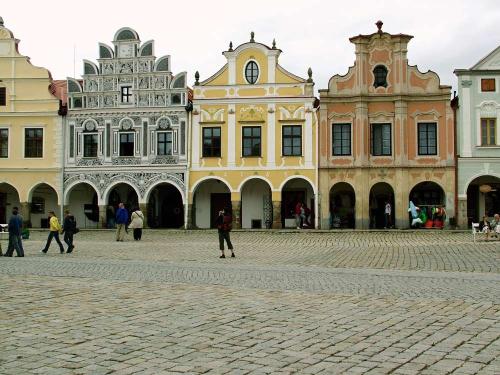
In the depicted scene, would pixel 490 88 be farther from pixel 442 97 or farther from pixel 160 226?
pixel 160 226

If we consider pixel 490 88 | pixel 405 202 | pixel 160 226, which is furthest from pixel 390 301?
pixel 160 226

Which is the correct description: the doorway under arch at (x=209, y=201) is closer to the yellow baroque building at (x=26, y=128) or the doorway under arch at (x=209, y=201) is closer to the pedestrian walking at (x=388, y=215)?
the yellow baroque building at (x=26, y=128)

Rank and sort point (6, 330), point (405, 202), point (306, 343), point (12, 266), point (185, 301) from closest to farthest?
point (306, 343), point (6, 330), point (185, 301), point (12, 266), point (405, 202)

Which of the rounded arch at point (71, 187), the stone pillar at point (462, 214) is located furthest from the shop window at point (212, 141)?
the stone pillar at point (462, 214)

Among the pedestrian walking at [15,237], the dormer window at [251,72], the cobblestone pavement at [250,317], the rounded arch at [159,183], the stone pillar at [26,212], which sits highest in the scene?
the dormer window at [251,72]

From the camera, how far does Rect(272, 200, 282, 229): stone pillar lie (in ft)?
124

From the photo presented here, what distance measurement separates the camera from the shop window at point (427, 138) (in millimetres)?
37156

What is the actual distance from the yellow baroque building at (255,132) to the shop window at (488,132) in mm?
9440

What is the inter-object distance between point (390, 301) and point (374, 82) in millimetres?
28745

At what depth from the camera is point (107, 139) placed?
132 feet

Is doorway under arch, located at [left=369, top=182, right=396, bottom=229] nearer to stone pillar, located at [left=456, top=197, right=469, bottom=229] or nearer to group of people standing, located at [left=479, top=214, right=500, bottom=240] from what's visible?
stone pillar, located at [left=456, top=197, right=469, bottom=229]

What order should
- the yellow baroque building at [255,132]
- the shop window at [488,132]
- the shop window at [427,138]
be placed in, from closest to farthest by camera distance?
the shop window at [488,132] < the shop window at [427,138] < the yellow baroque building at [255,132]

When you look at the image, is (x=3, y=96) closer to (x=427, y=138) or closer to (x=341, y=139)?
(x=341, y=139)

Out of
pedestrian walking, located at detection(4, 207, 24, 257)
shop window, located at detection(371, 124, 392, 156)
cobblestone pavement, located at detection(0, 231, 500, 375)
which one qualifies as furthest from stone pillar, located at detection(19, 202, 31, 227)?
cobblestone pavement, located at detection(0, 231, 500, 375)
